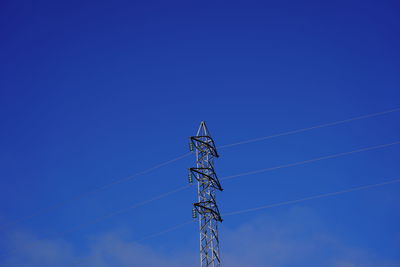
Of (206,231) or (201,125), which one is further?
(201,125)

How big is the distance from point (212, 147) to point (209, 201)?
5.38 meters

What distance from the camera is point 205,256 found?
4262 centimetres

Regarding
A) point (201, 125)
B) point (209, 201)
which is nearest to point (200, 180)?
point (209, 201)

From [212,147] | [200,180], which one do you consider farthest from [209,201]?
[212,147]

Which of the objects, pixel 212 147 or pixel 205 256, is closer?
pixel 205 256

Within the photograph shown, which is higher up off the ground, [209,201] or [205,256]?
[209,201]

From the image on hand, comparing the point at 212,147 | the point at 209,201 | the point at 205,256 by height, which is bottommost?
the point at 205,256

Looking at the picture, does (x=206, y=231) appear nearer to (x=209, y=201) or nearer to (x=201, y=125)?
(x=209, y=201)

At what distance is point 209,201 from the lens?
44344mm

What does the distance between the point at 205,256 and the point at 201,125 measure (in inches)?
505

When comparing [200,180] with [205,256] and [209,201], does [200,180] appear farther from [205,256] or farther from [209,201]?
[205,256]

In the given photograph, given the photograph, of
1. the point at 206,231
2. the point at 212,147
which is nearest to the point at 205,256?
the point at 206,231

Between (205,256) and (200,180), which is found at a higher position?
(200,180)

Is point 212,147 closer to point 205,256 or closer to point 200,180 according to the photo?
point 200,180
